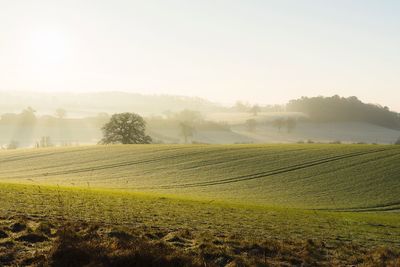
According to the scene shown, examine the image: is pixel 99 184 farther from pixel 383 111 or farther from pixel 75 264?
pixel 383 111

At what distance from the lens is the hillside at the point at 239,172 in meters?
41.0

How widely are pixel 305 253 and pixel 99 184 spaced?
128ft

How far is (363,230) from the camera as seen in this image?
18.9 metres

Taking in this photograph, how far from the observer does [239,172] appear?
5312 centimetres

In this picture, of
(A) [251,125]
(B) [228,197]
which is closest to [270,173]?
(B) [228,197]

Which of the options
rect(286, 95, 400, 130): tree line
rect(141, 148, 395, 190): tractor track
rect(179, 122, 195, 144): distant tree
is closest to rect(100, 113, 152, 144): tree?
rect(179, 122, 195, 144): distant tree

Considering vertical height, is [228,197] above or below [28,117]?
below

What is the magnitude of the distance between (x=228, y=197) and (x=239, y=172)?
540 inches

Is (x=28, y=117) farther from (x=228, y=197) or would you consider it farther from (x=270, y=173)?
(x=228, y=197)

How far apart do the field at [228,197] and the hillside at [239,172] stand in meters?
0.13

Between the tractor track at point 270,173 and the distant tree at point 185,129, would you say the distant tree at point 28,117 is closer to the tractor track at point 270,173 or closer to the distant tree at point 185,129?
the distant tree at point 185,129

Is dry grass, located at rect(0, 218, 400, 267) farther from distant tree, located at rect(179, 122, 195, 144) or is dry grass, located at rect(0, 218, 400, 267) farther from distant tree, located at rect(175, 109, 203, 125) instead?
distant tree, located at rect(175, 109, 203, 125)

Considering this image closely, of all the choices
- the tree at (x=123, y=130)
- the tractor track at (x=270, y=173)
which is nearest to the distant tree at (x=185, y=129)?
the tree at (x=123, y=130)

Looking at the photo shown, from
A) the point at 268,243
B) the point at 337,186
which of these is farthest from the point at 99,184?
the point at 268,243
